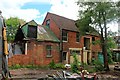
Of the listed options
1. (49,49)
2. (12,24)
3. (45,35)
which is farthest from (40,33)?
(12,24)

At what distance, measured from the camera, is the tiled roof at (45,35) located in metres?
29.7

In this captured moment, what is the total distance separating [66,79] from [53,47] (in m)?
19.8

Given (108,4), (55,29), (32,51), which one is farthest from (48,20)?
(108,4)

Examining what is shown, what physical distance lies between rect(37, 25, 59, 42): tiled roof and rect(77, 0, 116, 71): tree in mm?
5805

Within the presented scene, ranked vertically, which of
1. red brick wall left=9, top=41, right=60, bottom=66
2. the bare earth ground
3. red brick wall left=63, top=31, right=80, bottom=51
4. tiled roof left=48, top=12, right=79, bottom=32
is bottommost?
the bare earth ground

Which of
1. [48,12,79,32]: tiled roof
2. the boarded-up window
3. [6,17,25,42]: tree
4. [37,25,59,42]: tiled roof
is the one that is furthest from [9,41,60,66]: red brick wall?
[6,17,25,42]: tree

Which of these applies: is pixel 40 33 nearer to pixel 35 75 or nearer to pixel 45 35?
pixel 45 35

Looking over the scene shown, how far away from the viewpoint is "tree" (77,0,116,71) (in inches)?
961

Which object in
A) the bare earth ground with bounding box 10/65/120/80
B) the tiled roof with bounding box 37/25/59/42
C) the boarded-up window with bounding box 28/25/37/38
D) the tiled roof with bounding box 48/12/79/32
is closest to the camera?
the bare earth ground with bounding box 10/65/120/80

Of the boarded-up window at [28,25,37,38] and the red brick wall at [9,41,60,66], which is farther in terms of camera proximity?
the boarded-up window at [28,25,37,38]

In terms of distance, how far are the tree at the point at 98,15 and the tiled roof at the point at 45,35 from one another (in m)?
5.80

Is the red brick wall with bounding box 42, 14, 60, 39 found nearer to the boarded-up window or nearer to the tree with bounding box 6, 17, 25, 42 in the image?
the boarded-up window

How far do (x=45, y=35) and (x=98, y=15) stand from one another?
9126 millimetres

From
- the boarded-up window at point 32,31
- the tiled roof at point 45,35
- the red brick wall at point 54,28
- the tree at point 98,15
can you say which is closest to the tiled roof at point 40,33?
the tiled roof at point 45,35
